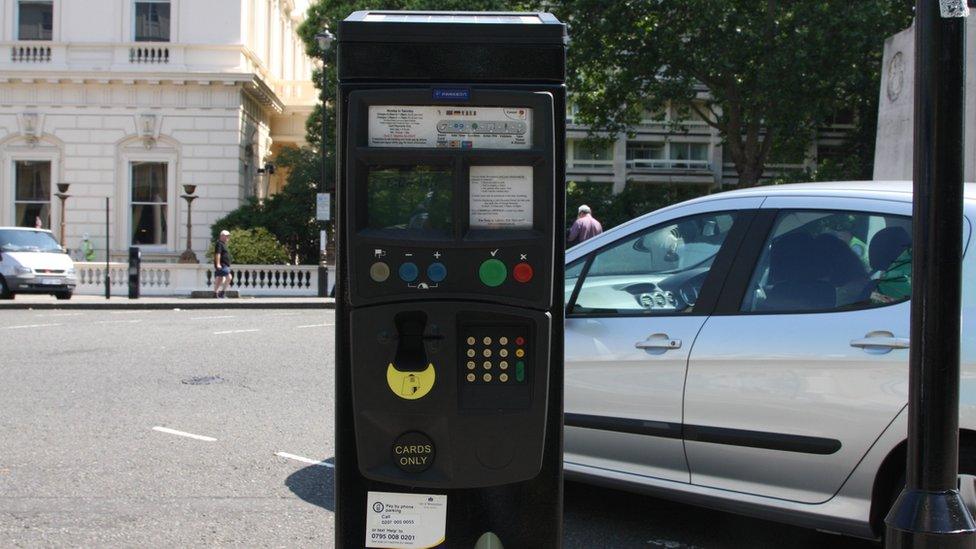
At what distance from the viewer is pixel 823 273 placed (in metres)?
4.63

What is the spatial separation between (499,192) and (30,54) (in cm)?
3336

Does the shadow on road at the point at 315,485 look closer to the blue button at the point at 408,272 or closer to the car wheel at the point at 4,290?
the blue button at the point at 408,272

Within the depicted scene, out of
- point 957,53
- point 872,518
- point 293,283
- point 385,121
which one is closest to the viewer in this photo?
point 957,53

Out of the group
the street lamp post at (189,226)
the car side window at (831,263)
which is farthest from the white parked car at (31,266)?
the car side window at (831,263)

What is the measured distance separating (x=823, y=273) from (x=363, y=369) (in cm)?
229

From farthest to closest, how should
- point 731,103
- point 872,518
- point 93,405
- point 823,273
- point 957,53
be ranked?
point 731,103, point 93,405, point 823,273, point 872,518, point 957,53

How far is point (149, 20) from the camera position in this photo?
33188 mm

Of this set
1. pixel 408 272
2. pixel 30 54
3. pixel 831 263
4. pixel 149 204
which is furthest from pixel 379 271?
pixel 30 54

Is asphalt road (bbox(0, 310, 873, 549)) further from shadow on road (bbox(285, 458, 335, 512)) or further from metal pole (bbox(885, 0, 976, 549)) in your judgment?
metal pole (bbox(885, 0, 976, 549))

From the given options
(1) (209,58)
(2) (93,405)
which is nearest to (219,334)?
(2) (93,405)

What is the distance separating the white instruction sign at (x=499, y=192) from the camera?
3.30 metres

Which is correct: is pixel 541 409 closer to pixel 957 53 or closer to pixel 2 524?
pixel 957 53

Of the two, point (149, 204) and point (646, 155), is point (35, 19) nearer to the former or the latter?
point (149, 204)

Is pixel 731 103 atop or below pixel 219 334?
atop
